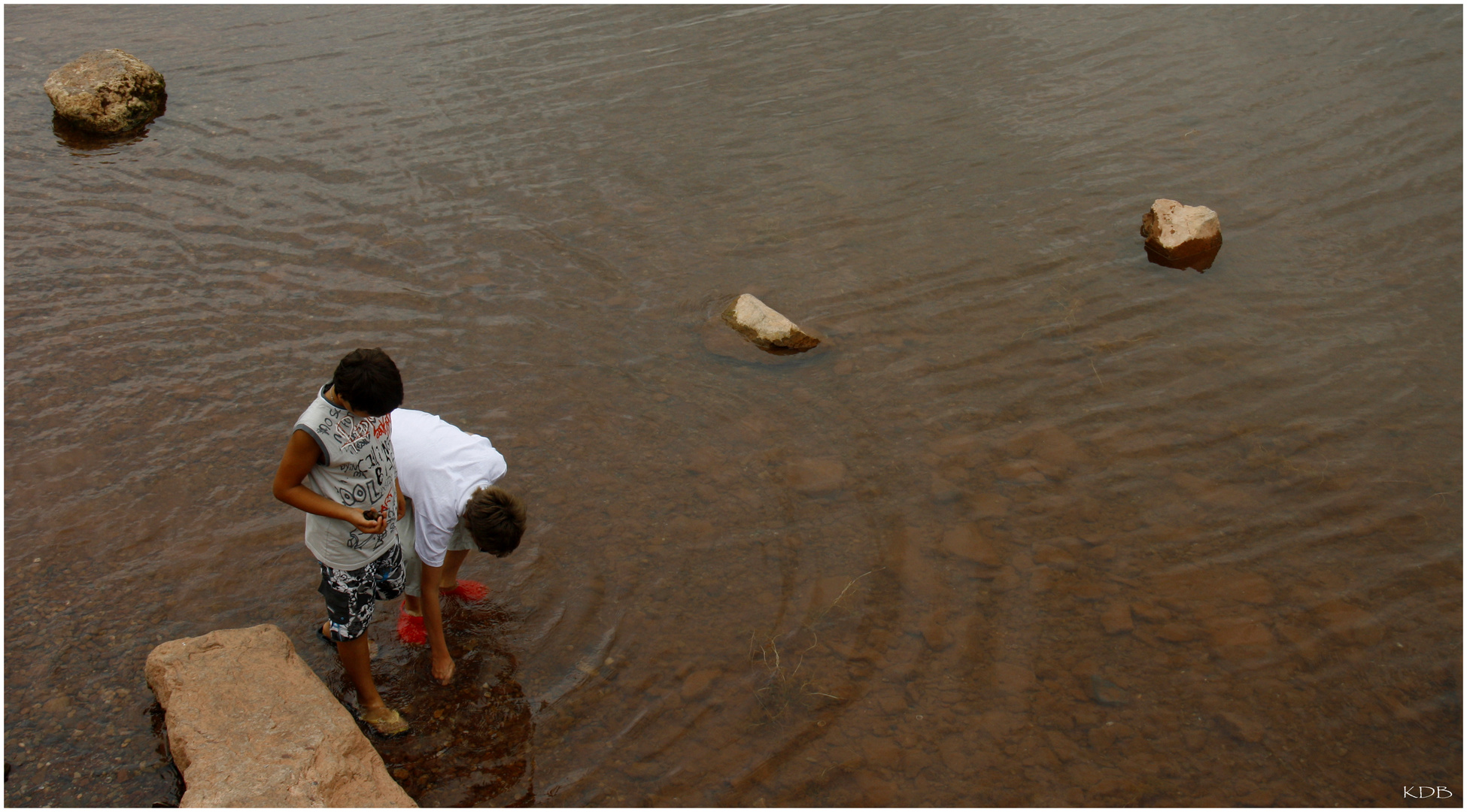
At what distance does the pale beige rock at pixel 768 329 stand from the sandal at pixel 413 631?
8.84ft

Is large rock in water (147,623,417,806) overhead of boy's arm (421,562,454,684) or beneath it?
Answer: beneath

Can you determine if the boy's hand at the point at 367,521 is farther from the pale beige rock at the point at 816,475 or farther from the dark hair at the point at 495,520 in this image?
the pale beige rock at the point at 816,475

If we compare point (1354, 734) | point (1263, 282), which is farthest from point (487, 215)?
point (1354, 734)

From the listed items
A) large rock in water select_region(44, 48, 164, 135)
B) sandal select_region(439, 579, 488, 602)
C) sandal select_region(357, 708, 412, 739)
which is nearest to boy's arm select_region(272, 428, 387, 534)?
sandal select_region(357, 708, 412, 739)

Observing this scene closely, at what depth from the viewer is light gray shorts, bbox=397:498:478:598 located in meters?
3.56

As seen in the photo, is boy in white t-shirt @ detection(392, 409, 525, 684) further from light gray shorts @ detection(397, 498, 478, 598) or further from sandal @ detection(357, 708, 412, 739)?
sandal @ detection(357, 708, 412, 739)

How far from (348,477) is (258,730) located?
0.95 m

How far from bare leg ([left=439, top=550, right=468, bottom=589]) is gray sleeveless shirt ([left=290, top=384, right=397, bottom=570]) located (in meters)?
0.55

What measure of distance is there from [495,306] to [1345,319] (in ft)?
17.8

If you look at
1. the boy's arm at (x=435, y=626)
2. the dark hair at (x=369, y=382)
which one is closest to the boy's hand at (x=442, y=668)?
the boy's arm at (x=435, y=626)

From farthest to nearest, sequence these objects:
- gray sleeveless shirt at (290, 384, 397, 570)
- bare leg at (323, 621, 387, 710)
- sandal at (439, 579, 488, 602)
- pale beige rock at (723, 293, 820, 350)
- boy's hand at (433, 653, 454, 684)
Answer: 1. pale beige rock at (723, 293, 820, 350)
2. sandal at (439, 579, 488, 602)
3. boy's hand at (433, 653, 454, 684)
4. bare leg at (323, 621, 387, 710)
5. gray sleeveless shirt at (290, 384, 397, 570)

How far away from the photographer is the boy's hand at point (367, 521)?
3.00 meters

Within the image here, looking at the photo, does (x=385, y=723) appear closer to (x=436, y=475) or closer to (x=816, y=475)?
(x=436, y=475)

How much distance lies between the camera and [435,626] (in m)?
3.65
